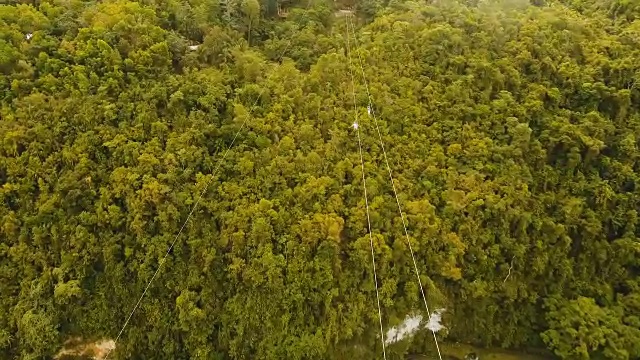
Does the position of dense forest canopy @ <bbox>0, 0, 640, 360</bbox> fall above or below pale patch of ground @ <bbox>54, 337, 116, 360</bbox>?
above

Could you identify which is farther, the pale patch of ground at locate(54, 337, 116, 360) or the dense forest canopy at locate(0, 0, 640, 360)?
the pale patch of ground at locate(54, 337, 116, 360)

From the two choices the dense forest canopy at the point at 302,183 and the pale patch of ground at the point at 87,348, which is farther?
the pale patch of ground at the point at 87,348

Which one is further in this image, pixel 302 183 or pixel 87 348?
pixel 302 183

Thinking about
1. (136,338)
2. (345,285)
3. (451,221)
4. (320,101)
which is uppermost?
(320,101)

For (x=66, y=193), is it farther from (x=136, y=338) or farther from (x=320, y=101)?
(x=320, y=101)

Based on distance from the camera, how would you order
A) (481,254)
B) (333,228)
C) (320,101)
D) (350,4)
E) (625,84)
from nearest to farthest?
(333,228) → (481,254) → (320,101) → (625,84) → (350,4)

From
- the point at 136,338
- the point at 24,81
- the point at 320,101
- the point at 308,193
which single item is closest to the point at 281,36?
the point at 320,101

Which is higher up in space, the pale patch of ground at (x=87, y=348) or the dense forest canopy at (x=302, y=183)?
the dense forest canopy at (x=302, y=183)

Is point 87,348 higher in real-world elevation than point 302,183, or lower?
lower
